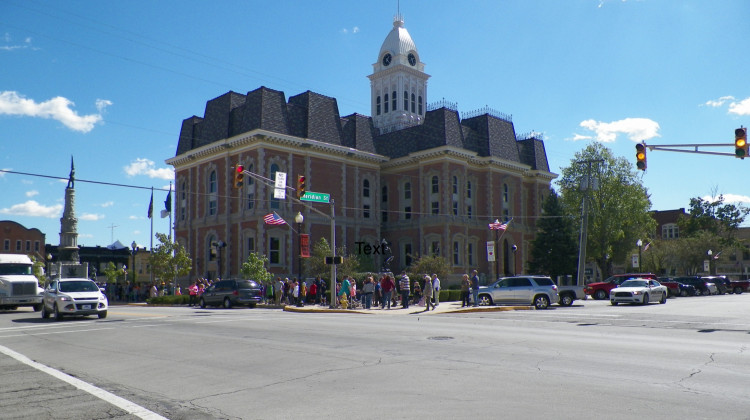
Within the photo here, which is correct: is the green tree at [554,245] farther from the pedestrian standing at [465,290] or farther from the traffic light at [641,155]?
the traffic light at [641,155]

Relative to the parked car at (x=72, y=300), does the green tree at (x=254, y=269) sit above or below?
above

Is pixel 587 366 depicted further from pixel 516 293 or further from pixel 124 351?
pixel 516 293

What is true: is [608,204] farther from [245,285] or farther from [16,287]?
[16,287]

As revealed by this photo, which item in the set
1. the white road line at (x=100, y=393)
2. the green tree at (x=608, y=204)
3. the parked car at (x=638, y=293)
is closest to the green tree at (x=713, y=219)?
the green tree at (x=608, y=204)

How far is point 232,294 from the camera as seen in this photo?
116ft

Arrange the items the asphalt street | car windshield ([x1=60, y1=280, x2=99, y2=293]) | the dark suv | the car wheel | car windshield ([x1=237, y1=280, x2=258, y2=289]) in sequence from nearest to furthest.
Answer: the asphalt street → car windshield ([x1=60, y1=280, x2=99, y2=293]) → the car wheel → the dark suv → car windshield ([x1=237, y1=280, x2=258, y2=289])

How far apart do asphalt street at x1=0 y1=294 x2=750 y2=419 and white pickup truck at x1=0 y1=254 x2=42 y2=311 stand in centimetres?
1441

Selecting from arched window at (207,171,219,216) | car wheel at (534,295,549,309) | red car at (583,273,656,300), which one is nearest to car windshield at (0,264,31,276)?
arched window at (207,171,219,216)

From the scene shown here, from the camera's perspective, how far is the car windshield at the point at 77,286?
79.8 feet

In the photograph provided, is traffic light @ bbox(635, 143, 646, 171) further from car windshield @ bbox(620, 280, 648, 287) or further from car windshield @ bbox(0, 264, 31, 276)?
car windshield @ bbox(0, 264, 31, 276)

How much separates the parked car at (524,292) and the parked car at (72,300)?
18.3 meters

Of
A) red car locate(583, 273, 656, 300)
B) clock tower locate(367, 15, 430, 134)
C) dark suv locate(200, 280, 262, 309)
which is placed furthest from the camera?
clock tower locate(367, 15, 430, 134)

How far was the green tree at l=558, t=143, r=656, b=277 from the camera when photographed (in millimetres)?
61094

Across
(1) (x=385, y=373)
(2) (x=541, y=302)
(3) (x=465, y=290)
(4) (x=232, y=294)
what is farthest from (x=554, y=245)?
(1) (x=385, y=373)
